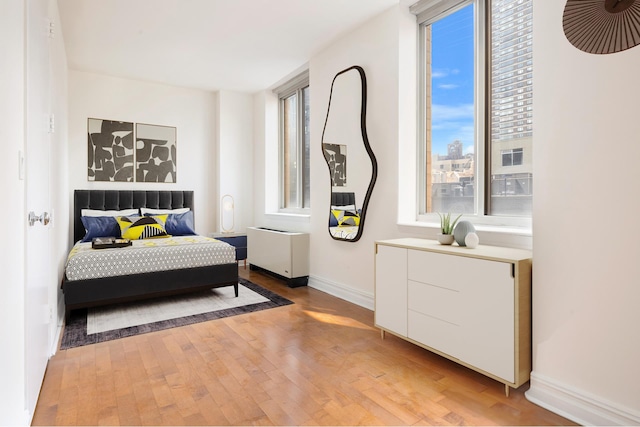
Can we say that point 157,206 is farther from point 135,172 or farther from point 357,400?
point 357,400

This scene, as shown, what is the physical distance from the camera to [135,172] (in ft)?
17.0

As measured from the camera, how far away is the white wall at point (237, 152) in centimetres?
573

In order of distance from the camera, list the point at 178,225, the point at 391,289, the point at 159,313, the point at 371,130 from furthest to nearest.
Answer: the point at 178,225, the point at 371,130, the point at 159,313, the point at 391,289

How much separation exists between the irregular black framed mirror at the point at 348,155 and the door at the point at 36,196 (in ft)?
8.01

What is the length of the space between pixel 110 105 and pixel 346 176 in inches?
138

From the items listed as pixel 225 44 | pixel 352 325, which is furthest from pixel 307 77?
pixel 352 325

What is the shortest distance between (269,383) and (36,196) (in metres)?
1.61

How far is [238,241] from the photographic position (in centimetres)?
562

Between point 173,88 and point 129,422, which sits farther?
point 173,88

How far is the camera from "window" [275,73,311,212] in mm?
5168

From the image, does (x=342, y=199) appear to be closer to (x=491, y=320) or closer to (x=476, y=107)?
(x=476, y=107)

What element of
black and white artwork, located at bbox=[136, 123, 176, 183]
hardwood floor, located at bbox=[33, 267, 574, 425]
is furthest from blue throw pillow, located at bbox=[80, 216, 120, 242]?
hardwood floor, located at bbox=[33, 267, 574, 425]

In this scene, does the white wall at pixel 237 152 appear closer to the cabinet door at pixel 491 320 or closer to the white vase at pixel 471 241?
the white vase at pixel 471 241

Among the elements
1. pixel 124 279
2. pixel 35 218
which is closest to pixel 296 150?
pixel 124 279
